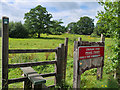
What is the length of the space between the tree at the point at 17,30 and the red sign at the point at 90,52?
86.6 feet

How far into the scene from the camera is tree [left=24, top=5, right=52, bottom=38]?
116 feet

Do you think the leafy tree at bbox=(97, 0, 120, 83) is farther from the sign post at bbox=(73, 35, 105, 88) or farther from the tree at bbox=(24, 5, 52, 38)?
the tree at bbox=(24, 5, 52, 38)

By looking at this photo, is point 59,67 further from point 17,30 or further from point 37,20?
point 37,20

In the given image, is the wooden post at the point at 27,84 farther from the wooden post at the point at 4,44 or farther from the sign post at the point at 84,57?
the sign post at the point at 84,57

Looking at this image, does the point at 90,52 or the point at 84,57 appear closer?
the point at 84,57

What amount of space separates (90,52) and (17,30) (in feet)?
89.8

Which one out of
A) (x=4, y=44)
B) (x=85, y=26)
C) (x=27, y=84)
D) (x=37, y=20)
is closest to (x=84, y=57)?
(x=27, y=84)

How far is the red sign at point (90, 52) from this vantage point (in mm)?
2910

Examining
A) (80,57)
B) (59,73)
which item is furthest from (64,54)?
(80,57)

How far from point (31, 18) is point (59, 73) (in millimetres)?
35937

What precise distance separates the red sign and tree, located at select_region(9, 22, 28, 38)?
86.6ft

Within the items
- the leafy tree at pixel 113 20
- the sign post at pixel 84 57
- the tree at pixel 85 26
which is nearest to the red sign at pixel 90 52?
the sign post at pixel 84 57

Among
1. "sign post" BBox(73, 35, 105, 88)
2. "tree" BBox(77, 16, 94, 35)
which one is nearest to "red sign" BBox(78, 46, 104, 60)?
"sign post" BBox(73, 35, 105, 88)

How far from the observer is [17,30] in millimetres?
27656
